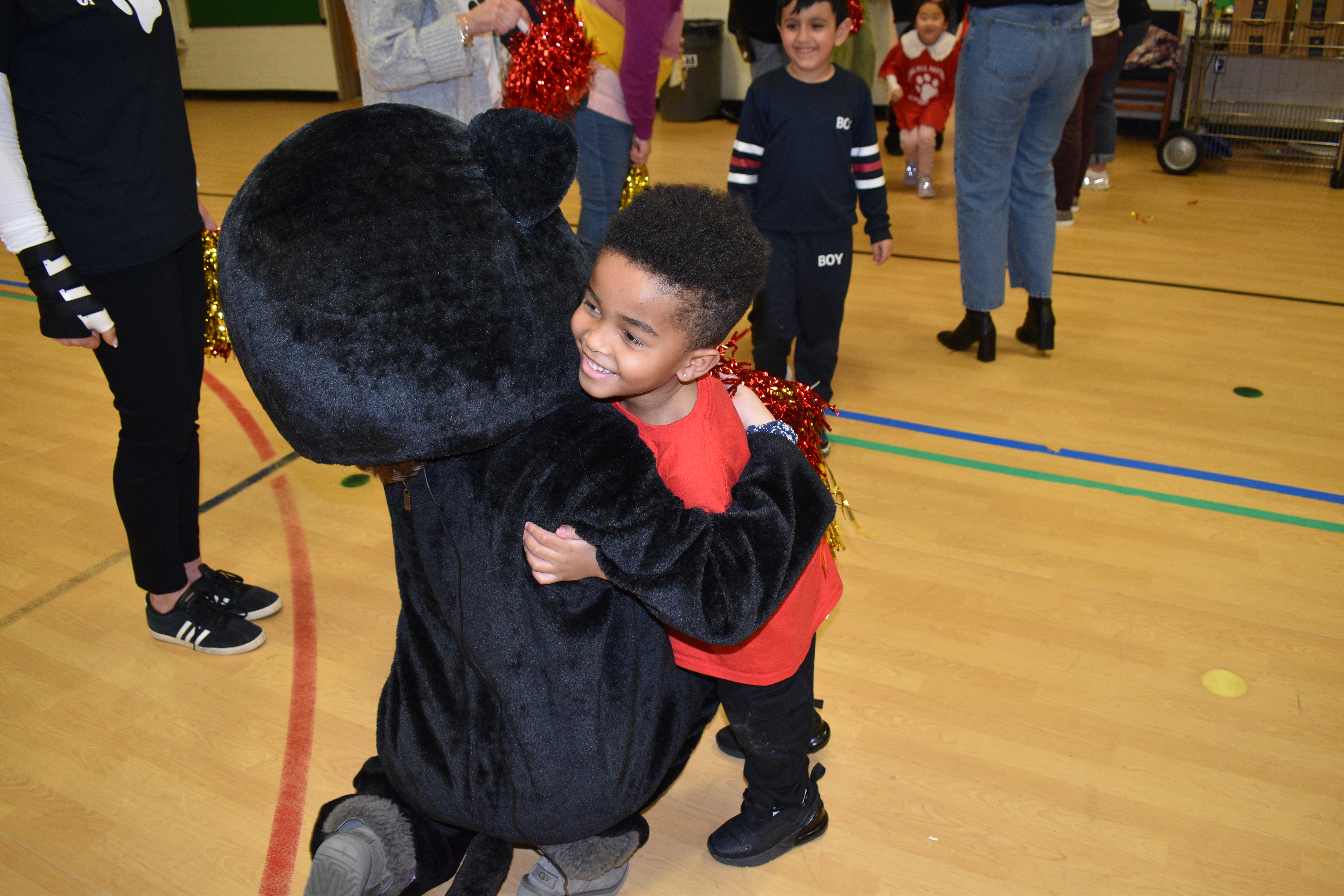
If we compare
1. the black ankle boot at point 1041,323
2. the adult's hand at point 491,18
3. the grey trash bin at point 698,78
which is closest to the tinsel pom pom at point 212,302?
the adult's hand at point 491,18

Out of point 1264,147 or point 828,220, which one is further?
point 1264,147

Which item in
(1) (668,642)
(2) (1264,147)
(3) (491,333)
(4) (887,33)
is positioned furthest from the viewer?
(4) (887,33)

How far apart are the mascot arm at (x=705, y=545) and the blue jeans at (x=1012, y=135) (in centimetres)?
235

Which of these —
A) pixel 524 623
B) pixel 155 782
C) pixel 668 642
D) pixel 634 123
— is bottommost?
pixel 155 782

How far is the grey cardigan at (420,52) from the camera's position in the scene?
87.8 inches

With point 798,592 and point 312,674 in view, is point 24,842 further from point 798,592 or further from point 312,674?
point 798,592

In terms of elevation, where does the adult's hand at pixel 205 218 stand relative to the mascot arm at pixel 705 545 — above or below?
above

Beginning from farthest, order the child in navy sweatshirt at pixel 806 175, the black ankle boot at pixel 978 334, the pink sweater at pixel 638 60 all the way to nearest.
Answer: the black ankle boot at pixel 978 334, the pink sweater at pixel 638 60, the child in navy sweatshirt at pixel 806 175

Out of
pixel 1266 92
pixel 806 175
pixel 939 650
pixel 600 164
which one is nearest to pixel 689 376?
pixel 939 650

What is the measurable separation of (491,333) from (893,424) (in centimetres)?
213

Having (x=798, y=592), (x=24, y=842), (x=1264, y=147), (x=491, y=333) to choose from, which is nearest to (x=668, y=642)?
(x=798, y=592)

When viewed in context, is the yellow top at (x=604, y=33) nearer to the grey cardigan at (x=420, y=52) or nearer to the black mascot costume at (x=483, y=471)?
the grey cardigan at (x=420, y=52)

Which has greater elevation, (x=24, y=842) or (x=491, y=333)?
(x=491, y=333)

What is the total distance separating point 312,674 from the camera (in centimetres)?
201
